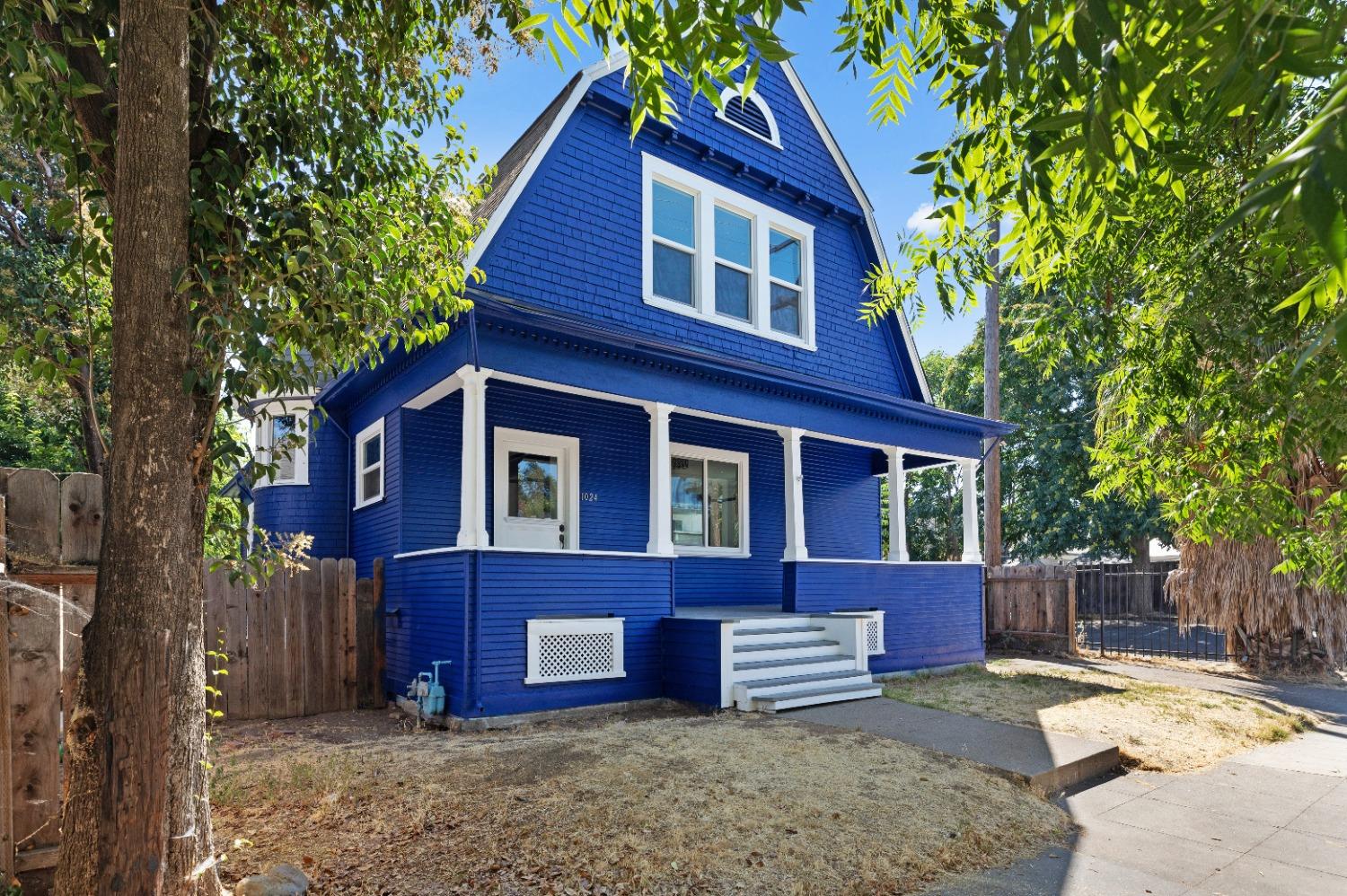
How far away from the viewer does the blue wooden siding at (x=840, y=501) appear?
13.0 m

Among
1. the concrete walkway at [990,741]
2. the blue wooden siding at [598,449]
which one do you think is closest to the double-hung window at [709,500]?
the blue wooden siding at [598,449]

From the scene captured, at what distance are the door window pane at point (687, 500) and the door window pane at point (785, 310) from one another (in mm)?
2226

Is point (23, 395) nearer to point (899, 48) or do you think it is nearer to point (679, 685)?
point (679, 685)

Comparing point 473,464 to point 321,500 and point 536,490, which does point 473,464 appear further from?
point 321,500

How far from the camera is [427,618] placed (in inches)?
339

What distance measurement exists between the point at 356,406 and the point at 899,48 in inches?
371

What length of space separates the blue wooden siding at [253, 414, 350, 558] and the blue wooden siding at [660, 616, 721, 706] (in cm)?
521

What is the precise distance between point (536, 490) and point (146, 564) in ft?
23.3

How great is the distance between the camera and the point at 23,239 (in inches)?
571

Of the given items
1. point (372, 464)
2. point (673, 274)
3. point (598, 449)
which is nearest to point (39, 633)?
point (598, 449)

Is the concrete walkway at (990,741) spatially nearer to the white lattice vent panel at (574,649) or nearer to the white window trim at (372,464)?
the white lattice vent panel at (574,649)

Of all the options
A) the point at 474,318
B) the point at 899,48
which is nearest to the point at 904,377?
the point at 474,318

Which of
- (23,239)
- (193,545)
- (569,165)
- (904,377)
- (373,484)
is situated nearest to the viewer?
(193,545)

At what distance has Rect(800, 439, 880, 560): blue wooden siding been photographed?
1299 centimetres
